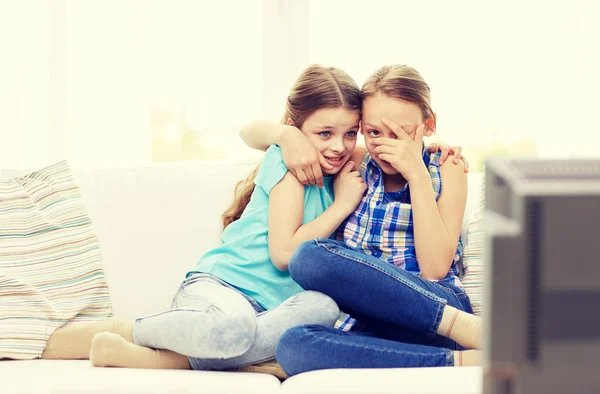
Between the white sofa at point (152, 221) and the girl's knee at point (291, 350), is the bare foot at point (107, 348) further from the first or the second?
the girl's knee at point (291, 350)

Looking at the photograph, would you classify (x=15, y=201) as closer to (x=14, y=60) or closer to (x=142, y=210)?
(x=142, y=210)

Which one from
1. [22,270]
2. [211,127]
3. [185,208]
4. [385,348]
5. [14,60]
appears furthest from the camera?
[211,127]

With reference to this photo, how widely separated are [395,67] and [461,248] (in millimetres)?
462

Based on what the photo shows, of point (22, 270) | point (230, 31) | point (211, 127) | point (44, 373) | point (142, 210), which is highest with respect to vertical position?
point (230, 31)

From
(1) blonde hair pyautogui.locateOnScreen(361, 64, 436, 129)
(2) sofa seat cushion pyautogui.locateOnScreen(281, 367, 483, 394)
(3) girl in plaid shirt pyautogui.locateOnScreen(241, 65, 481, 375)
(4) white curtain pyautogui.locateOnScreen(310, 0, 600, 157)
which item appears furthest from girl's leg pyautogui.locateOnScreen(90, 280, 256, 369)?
(4) white curtain pyautogui.locateOnScreen(310, 0, 600, 157)

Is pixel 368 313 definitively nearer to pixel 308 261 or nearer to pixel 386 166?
pixel 308 261

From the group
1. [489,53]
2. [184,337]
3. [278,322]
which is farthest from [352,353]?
[489,53]

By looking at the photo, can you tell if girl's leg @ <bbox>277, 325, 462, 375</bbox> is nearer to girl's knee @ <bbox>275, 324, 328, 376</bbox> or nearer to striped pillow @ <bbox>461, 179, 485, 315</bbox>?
girl's knee @ <bbox>275, 324, 328, 376</bbox>

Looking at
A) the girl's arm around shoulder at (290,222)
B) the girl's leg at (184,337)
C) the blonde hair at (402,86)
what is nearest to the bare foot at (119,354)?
the girl's leg at (184,337)

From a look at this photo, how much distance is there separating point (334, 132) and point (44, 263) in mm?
757

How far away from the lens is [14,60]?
2654 millimetres

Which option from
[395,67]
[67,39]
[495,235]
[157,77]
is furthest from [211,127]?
[495,235]

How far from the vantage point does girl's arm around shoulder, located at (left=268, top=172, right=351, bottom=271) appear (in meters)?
1.62

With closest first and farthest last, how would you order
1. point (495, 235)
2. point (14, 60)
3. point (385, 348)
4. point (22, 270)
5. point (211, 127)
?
point (495, 235), point (385, 348), point (22, 270), point (14, 60), point (211, 127)
